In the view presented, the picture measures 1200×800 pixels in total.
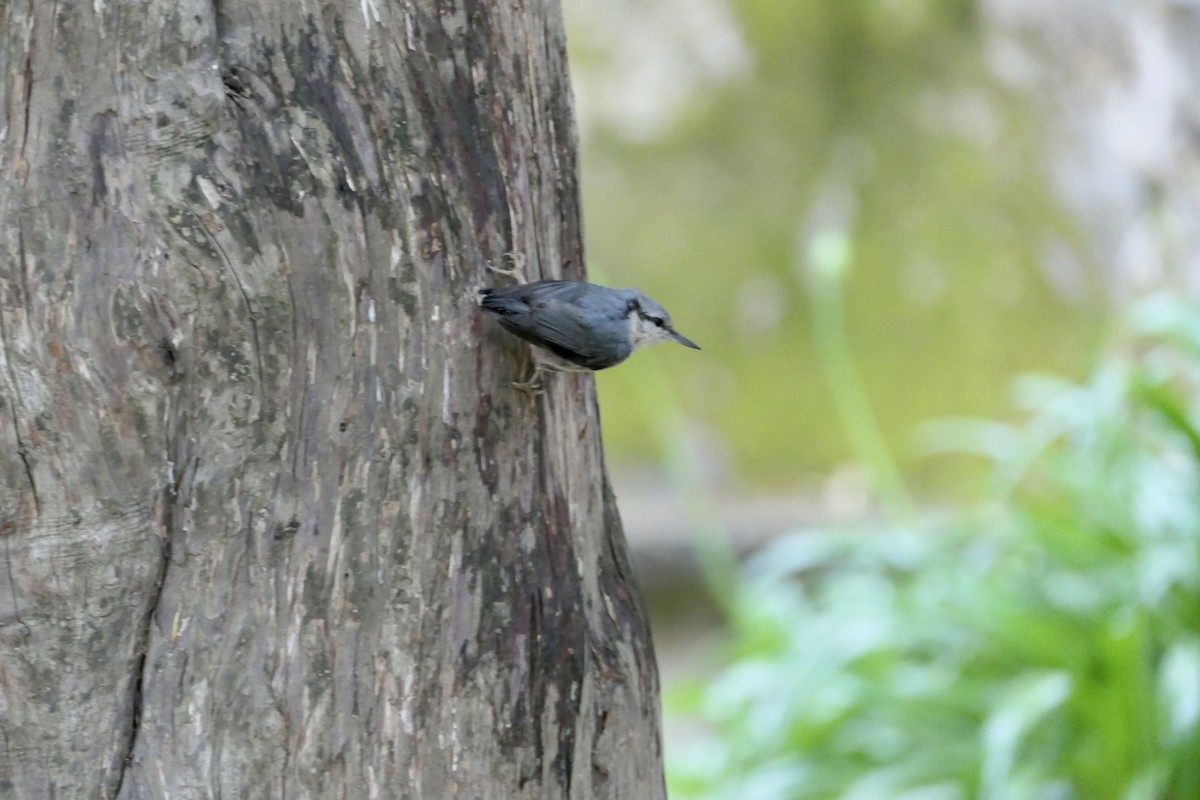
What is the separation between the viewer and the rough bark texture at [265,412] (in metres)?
1.09

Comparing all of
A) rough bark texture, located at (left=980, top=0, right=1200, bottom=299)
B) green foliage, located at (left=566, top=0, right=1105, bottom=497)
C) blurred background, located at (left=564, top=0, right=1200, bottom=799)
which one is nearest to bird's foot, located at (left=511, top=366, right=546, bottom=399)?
blurred background, located at (left=564, top=0, right=1200, bottom=799)

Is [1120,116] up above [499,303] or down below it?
above

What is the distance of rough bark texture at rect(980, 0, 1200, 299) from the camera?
3.79 meters

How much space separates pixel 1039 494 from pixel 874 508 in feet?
4.84

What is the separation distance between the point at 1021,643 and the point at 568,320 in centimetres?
184

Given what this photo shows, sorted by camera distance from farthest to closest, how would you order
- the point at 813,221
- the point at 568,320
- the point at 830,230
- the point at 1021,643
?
the point at 813,221 < the point at 830,230 < the point at 1021,643 < the point at 568,320

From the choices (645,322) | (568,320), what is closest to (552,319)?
(568,320)

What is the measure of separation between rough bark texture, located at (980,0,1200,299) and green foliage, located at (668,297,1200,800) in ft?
3.07

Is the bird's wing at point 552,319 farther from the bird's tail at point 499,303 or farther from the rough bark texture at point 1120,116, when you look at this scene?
the rough bark texture at point 1120,116

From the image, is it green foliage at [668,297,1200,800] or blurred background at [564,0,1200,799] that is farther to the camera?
blurred background at [564,0,1200,799]

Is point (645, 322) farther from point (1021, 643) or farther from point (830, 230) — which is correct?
point (830, 230)

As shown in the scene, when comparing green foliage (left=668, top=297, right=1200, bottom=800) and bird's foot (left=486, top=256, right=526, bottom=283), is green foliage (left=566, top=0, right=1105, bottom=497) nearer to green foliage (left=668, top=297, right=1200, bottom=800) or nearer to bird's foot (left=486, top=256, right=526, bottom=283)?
green foliage (left=668, top=297, right=1200, bottom=800)

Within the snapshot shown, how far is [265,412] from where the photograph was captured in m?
1.14

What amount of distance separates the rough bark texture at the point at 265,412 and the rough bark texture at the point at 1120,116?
10.5 ft
